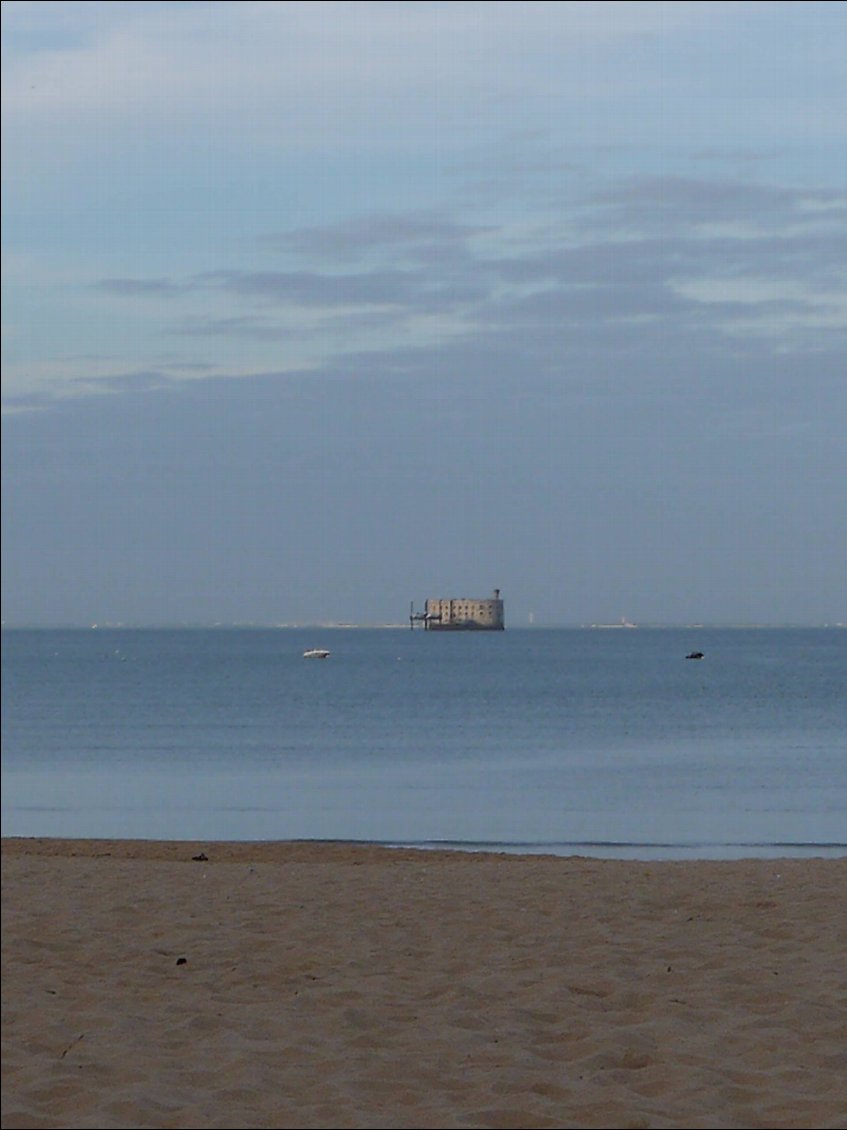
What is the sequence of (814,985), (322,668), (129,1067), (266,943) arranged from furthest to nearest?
(322,668), (266,943), (814,985), (129,1067)

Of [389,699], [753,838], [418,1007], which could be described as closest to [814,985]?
[418,1007]

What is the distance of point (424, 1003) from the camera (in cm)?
762

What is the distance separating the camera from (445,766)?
34812 millimetres

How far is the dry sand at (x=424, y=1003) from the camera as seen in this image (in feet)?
19.0

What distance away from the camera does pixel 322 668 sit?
392ft

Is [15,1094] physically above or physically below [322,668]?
below

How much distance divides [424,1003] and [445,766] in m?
27.3

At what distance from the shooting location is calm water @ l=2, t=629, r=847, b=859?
72.1 ft

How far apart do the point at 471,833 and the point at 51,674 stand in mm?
88411

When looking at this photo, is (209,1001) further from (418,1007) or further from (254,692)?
(254,692)

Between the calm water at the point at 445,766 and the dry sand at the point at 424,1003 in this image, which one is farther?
the calm water at the point at 445,766

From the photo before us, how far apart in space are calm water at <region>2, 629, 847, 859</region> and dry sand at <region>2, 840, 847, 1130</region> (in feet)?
6.25

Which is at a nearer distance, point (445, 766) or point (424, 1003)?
point (424, 1003)

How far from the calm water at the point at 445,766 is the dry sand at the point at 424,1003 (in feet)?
6.25
